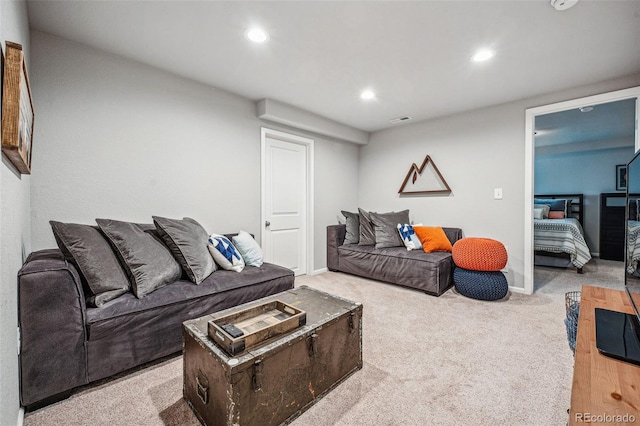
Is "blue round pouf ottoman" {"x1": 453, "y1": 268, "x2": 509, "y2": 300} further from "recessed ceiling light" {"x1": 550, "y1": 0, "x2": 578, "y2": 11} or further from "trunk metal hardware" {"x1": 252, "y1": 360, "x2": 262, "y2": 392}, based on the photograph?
"trunk metal hardware" {"x1": 252, "y1": 360, "x2": 262, "y2": 392}

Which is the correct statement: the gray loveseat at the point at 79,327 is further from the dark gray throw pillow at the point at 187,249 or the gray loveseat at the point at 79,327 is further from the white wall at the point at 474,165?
A: the white wall at the point at 474,165

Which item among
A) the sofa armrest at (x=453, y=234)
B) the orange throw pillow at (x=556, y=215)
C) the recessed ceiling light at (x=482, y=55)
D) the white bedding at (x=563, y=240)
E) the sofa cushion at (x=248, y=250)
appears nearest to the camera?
the recessed ceiling light at (x=482, y=55)

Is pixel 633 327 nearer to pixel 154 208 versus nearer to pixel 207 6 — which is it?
pixel 207 6

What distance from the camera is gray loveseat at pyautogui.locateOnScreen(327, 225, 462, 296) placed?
313 centimetres

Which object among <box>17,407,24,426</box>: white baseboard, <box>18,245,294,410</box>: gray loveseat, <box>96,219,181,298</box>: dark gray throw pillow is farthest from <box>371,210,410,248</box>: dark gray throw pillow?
<box>17,407,24,426</box>: white baseboard

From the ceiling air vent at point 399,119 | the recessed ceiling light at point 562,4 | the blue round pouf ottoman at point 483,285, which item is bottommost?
the blue round pouf ottoman at point 483,285

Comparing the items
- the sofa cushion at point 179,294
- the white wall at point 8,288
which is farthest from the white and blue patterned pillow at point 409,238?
the white wall at point 8,288

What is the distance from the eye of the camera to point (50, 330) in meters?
1.37

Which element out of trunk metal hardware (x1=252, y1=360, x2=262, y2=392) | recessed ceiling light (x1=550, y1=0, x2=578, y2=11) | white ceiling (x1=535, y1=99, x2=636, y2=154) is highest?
white ceiling (x1=535, y1=99, x2=636, y2=154)

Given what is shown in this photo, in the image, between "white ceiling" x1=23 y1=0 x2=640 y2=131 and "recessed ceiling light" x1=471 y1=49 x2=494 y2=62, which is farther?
"recessed ceiling light" x1=471 y1=49 x2=494 y2=62

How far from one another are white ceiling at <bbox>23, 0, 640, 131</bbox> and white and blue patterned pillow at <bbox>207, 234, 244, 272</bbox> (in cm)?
159

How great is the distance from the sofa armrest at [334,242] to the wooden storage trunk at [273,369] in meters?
2.47

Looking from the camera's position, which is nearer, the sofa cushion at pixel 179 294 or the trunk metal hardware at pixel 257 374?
the trunk metal hardware at pixel 257 374

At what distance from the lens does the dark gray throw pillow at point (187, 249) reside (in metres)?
2.05
